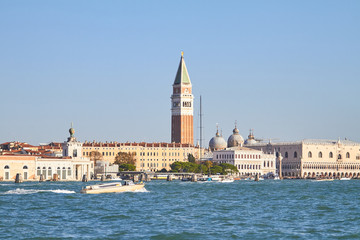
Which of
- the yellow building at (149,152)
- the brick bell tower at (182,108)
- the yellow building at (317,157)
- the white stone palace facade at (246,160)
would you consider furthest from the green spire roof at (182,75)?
the yellow building at (317,157)

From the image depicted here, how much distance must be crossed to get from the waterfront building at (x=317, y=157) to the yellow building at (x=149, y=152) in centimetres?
1897

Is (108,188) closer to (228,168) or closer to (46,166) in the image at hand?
(46,166)

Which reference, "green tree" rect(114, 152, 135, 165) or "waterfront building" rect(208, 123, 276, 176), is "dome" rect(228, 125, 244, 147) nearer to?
"waterfront building" rect(208, 123, 276, 176)

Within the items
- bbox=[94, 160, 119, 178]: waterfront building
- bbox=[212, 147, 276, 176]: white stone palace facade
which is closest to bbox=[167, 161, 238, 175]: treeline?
bbox=[94, 160, 119, 178]: waterfront building

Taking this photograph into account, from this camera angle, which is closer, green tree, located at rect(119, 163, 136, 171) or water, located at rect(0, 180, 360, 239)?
water, located at rect(0, 180, 360, 239)

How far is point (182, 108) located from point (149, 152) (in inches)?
638

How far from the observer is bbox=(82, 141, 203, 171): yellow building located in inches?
5404

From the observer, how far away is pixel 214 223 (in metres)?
34.7

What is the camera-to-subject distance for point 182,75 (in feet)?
509

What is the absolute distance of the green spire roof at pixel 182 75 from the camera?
155000mm

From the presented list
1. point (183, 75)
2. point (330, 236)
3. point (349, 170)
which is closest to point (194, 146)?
point (183, 75)

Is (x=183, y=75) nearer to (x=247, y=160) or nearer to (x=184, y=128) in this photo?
(x=184, y=128)

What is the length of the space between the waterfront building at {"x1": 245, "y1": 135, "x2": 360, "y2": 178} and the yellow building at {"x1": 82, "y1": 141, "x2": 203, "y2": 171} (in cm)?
1897

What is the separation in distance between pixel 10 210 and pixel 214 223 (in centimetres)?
1145
